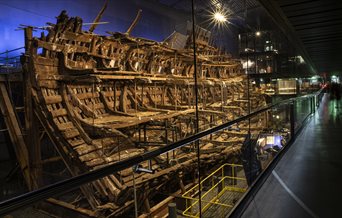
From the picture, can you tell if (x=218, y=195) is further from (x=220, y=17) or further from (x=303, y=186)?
(x=220, y=17)

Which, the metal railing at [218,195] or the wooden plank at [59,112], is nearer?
the metal railing at [218,195]

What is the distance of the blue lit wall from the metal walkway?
7039 mm

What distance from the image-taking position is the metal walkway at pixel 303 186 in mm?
2365

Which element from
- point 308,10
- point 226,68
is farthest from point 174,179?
point 226,68

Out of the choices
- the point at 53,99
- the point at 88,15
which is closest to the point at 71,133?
the point at 53,99

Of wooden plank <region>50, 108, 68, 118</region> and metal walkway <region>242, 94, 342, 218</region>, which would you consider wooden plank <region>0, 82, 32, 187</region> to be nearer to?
wooden plank <region>50, 108, 68, 118</region>

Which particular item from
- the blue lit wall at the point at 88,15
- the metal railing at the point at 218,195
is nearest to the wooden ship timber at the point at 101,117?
the metal railing at the point at 218,195

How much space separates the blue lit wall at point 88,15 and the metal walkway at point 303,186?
A: 7.04 meters

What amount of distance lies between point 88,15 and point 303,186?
10.2m

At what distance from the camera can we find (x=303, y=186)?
2.94 meters

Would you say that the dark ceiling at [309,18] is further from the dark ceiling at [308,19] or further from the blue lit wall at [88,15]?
the blue lit wall at [88,15]

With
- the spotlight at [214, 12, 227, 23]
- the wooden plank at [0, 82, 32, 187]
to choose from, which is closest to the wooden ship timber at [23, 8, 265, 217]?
the wooden plank at [0, 82, 32, 187]

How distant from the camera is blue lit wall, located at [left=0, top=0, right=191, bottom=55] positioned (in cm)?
875

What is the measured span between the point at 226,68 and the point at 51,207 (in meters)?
13.2
